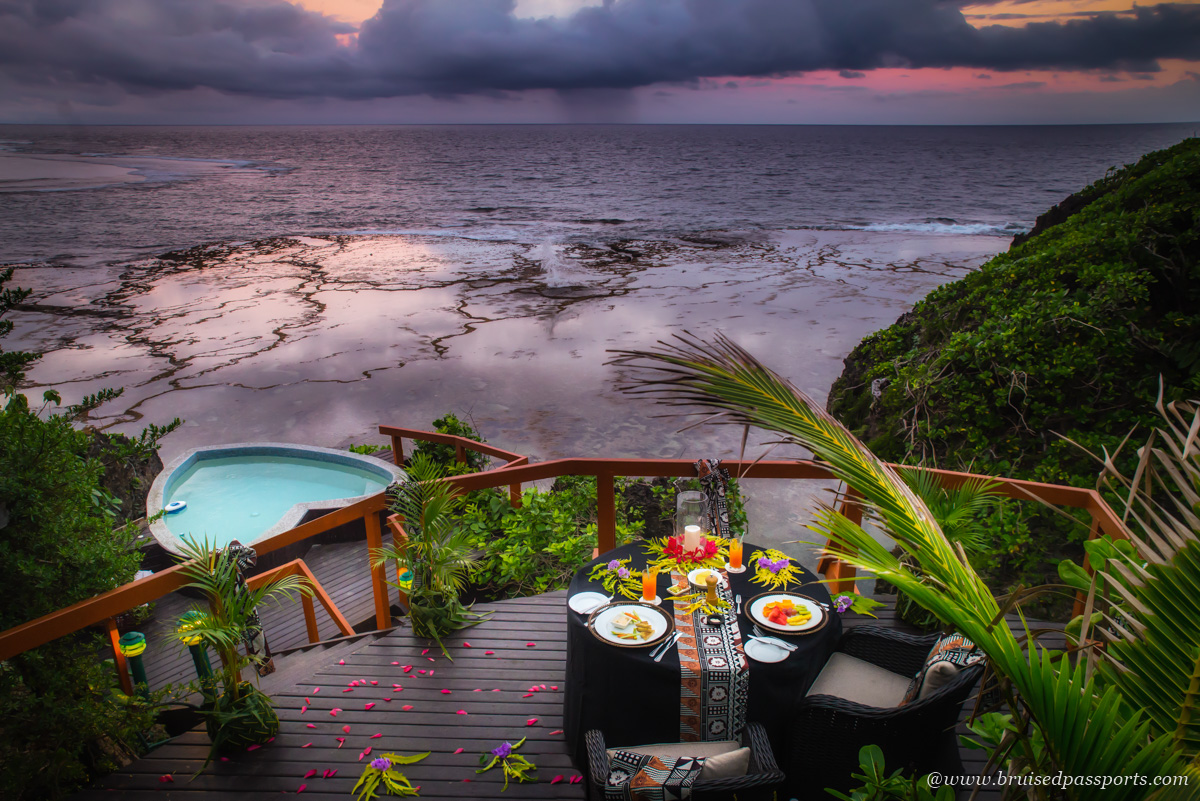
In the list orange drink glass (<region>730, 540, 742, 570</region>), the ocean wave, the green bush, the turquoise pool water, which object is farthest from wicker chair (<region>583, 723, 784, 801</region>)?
the ocean wave

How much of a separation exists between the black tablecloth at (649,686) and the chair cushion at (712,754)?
13.2 inches

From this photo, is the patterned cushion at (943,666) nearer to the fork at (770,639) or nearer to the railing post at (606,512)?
the fork at (770,639)

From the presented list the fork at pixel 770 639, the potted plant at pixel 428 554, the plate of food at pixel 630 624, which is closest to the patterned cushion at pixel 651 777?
the plate of food at pixel 630 624

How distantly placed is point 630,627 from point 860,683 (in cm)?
111

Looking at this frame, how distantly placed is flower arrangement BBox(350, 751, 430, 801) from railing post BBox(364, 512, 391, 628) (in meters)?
1.11

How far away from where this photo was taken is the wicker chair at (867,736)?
2.29 metres

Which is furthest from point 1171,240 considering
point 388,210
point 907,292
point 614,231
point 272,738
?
point 388,210

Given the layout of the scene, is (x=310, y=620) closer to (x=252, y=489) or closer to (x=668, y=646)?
(x=668, y=646)

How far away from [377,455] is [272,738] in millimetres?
7853

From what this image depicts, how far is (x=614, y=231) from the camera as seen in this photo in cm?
3566

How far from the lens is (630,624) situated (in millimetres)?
2787

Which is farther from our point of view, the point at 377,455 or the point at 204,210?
the point at 204,210

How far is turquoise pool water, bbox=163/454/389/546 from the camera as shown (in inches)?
361

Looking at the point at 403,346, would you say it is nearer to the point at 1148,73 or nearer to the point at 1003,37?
the point at 1148,73
